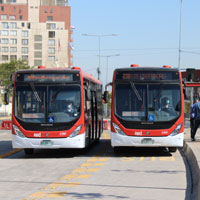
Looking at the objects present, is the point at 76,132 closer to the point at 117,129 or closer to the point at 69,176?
the point at 117,129

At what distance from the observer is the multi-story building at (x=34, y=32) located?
5920 inches

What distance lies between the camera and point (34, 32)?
15012 cm

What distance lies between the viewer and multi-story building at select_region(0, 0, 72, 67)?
15038 cm

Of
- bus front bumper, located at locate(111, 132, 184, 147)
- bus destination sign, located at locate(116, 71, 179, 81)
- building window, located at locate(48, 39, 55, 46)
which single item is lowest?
building window, located at locate(48, 39, 55, 46)

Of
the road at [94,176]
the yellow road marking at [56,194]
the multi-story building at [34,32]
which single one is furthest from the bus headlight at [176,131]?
the multi-story building at [34,32]

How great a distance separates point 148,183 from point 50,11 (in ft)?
483

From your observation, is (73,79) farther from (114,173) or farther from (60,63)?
(60,63)

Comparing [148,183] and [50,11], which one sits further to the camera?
[50,11]

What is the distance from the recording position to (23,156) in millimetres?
19000

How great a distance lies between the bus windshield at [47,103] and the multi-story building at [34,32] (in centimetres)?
12919

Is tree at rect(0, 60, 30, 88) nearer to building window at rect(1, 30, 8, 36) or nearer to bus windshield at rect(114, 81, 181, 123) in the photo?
building window at rect(1, 30, 8, 36)

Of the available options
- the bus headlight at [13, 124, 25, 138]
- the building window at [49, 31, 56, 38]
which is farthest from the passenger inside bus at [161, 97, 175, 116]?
the building window at [49, 31, 56, 38]

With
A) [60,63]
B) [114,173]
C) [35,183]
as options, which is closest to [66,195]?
[35,183]

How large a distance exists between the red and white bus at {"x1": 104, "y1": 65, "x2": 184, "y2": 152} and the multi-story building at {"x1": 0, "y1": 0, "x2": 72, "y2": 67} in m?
129
